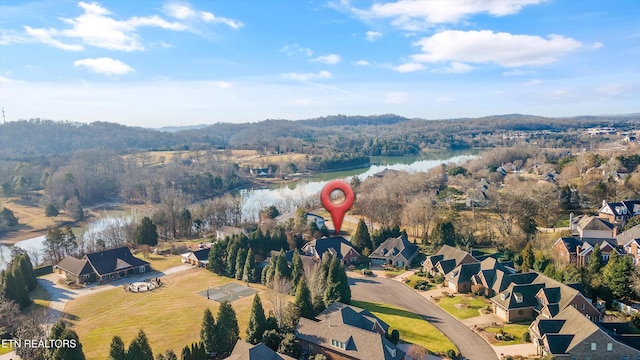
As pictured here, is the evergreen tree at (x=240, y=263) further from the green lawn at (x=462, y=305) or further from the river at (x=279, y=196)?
the river at (x=279, y=196)

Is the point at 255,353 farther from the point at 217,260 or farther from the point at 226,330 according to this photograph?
the point at 217,260

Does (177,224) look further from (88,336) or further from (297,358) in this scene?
(297,358)

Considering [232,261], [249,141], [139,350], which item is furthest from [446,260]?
[249,141]

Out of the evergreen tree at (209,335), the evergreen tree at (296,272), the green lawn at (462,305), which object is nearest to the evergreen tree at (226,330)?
the evergreen tree at (209,335)

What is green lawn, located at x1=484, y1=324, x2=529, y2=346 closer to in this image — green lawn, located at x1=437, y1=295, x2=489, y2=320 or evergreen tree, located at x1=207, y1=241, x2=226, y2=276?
green lawn, located at x1=437, y1=295, x2=489, y2=320

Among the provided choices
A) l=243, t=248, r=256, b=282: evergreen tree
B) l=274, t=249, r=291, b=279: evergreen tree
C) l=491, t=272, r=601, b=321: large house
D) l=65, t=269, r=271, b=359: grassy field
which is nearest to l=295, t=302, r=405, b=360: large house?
l=65, t=269, r=271, b=359: grassy field

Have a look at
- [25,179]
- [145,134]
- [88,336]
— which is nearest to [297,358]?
[88,336]
